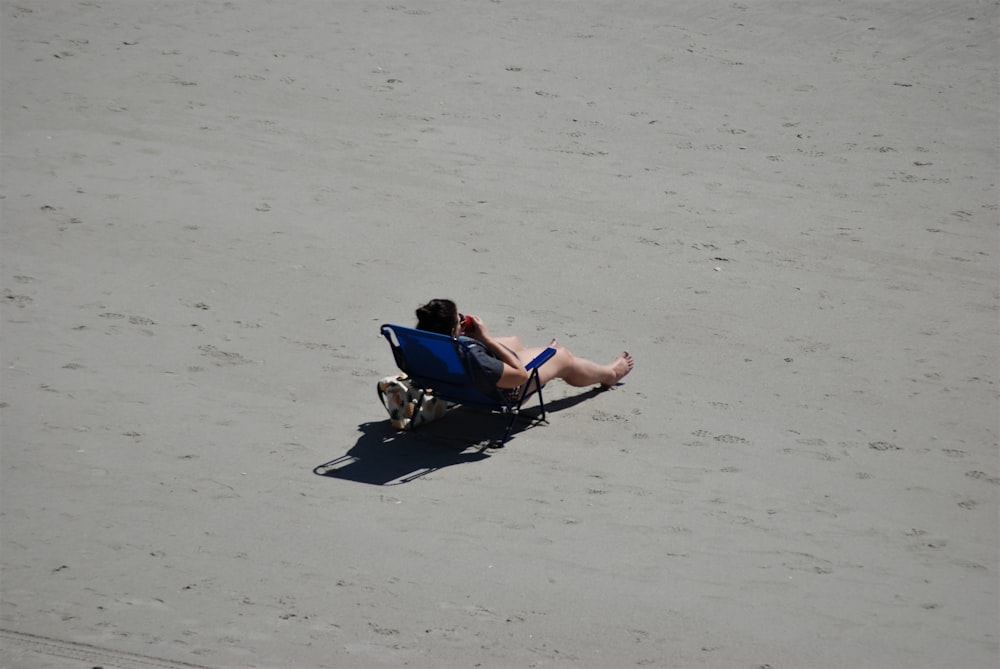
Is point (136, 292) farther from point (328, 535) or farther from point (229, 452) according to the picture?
point (328, 535)

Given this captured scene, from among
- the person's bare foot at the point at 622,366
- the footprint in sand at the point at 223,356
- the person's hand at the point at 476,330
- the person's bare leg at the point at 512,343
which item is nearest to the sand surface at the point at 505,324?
the footprint in sand at the point at 223,356

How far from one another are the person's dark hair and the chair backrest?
133 millimetres

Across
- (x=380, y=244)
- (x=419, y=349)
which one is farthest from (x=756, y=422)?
(x=380, y=244)

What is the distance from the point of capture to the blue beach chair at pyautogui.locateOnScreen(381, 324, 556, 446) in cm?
655

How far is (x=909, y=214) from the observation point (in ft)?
34.5

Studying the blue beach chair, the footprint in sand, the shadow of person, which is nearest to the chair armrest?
the blue beach chair

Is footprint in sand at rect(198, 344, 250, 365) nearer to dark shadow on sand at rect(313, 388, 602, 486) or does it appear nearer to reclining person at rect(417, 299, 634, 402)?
dark shadow on sand at rect(313, 388, 602, 486)

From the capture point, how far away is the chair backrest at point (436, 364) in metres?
6.55

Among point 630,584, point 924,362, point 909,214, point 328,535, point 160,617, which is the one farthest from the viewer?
point 909,214

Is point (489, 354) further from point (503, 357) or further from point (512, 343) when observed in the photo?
point (512, 343)

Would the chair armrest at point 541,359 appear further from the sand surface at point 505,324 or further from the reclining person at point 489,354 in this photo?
the sand surface at point 505,324

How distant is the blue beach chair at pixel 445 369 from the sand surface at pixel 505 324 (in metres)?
0.26

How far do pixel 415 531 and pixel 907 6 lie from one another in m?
11.9

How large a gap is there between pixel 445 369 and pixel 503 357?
1.19ft
